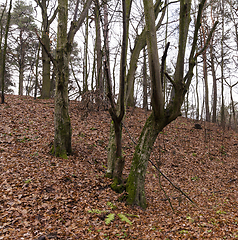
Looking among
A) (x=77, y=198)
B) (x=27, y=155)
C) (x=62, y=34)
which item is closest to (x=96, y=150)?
(x=27, y=155)

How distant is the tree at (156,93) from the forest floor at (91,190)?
503 millimetres

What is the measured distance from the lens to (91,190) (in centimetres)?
514

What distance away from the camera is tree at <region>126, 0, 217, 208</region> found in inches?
160

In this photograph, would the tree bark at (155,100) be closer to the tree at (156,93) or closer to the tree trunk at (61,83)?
the tree at (156,93)

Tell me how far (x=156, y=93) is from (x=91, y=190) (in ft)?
10.1

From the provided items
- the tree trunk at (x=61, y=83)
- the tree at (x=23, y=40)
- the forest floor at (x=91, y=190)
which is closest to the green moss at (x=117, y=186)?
the forest floor at (x=91, y=190)

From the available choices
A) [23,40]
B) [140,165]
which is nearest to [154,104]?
[140,165]

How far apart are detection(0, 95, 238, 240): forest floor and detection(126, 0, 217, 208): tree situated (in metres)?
0.50

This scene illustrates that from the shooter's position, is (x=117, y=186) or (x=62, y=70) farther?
(x=62, y=70)

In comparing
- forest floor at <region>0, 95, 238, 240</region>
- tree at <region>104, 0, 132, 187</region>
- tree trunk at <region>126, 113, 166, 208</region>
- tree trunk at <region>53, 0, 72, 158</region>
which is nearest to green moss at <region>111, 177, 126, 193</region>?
tree at <region>104, 0, 132, 187</region>

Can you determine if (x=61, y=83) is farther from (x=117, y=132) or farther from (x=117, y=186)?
(x=117, y=186)

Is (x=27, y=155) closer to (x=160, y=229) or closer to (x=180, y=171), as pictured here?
(x=160, y=229)

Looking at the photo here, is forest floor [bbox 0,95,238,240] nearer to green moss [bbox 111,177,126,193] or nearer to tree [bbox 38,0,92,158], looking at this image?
green moss [bbox 111,177,126,193]

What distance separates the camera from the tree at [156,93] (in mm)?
4055
